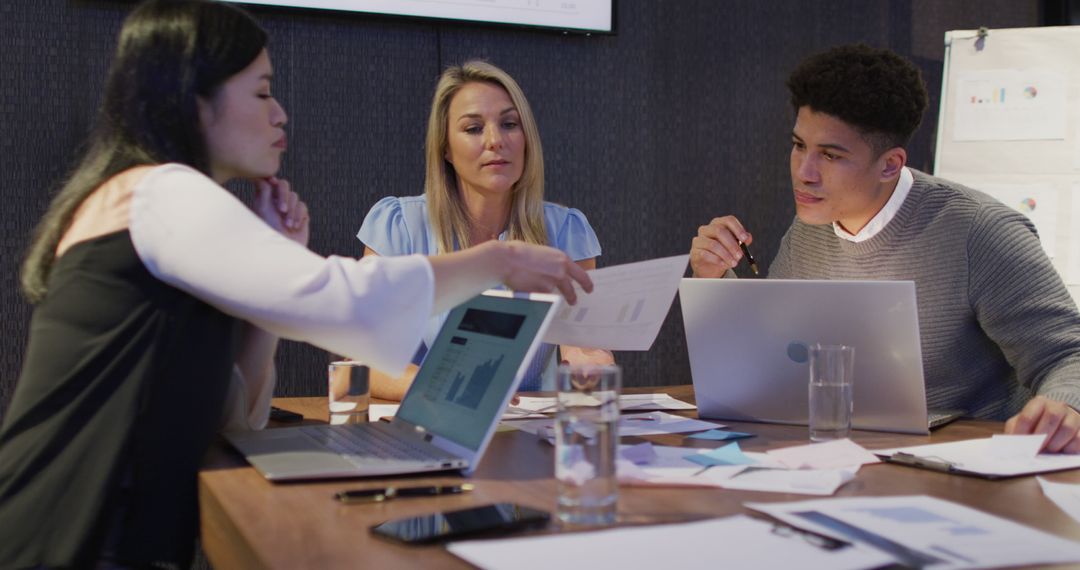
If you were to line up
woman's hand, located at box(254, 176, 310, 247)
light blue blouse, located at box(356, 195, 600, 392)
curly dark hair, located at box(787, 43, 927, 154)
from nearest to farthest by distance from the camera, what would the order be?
woman's hand, located at box(254, 176, 310, 247)
curly dark hair, located at box(787, 43, 927, 154)
light blue blouse, located at box(356, 195, 600, 392)

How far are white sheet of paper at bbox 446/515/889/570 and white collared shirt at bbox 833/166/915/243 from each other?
3.75ft

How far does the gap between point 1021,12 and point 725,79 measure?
3.73 feet

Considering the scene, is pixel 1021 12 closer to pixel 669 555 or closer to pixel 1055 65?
pixel 1055 65

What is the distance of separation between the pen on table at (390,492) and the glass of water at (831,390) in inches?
21.6

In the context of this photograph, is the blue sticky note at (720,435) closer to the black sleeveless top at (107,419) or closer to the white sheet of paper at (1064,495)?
the white sheet of paper at (1064,495)

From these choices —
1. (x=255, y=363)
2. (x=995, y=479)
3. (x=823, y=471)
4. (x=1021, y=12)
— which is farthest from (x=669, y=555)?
(x=1021, y=12)

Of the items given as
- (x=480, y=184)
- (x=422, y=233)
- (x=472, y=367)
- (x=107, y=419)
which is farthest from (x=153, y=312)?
(x=480, y=184)

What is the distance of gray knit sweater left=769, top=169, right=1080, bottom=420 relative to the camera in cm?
170

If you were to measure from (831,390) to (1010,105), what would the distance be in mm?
1935

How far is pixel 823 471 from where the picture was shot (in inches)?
46.9

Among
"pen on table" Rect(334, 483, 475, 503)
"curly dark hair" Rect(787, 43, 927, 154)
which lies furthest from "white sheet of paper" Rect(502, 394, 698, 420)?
"curly dark hair" Rect(787, 43, 927, 154)

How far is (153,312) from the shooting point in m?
1.16

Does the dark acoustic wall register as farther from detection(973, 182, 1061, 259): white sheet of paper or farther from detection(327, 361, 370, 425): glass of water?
detection(327, 361, 370, 425): glass of water

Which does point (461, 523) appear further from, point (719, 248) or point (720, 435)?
point (719, 248)
